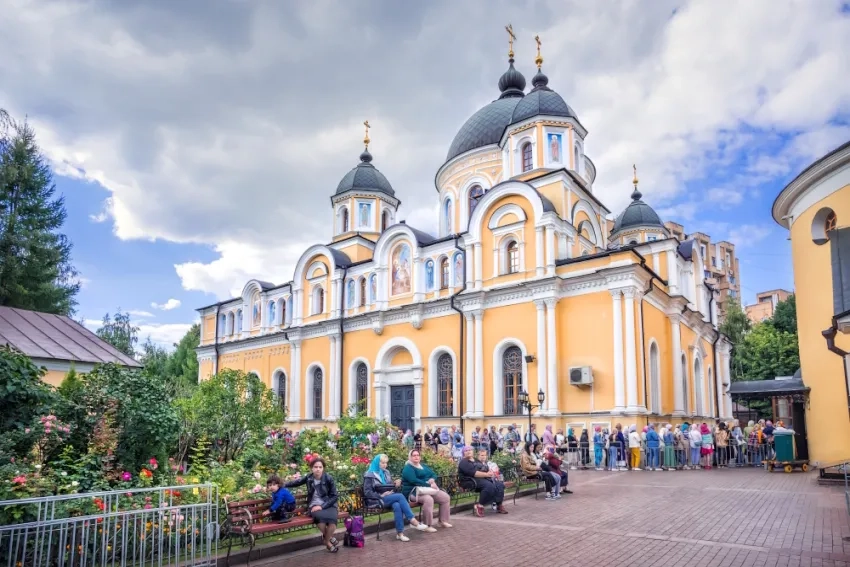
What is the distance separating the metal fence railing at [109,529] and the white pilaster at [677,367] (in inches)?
848

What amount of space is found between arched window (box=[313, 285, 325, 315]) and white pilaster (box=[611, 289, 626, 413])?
658 inches

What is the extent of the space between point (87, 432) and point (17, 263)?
21437 mm

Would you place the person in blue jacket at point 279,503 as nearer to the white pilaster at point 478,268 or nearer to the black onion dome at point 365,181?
the white pilaster at point 478,268

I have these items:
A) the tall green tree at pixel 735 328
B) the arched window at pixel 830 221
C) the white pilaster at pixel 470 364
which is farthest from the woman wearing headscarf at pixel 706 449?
the tall green tree at pixel 735 328

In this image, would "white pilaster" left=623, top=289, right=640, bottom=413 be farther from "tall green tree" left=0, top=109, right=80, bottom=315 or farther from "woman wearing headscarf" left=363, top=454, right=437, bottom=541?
"tall green tree" left=0, top=109, right=80, bottom=315

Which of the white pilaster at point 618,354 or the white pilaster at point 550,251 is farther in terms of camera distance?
the white pilaster at point 550,251

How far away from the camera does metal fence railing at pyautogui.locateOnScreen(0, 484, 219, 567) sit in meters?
6.03

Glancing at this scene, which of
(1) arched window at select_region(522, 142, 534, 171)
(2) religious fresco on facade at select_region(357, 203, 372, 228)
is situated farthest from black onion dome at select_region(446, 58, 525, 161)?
(2) religious fresco on facade at select_region(357, 203, 372, 228)

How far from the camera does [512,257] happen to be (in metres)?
25.9

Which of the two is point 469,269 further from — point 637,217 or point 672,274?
point 637,217

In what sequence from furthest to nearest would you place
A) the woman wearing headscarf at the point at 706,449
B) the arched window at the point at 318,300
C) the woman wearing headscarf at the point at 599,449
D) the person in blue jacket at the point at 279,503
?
the arched window at the point at 318,300 → the woman wearing headscarf at the point at 706,449 → the woman wearing headscarf at the point at 599,449 → the person in blue jacket at the point at 279,503

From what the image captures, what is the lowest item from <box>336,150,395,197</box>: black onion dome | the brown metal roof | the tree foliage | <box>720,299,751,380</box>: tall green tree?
the tree foliage

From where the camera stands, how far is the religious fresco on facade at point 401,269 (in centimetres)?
2972

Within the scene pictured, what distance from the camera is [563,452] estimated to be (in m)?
21.2
